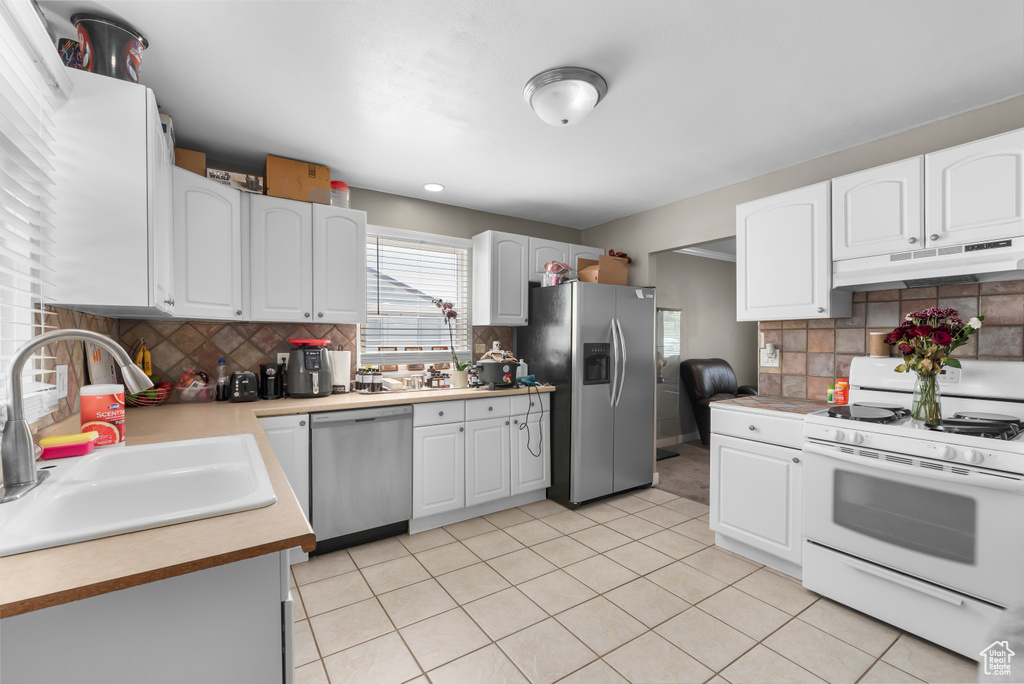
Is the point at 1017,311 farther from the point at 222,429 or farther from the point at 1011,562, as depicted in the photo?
the point at 222,429

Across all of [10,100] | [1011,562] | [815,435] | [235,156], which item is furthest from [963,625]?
[235,156]

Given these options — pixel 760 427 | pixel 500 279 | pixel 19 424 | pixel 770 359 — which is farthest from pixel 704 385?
pixel 19 424

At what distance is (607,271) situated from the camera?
12.4 feet

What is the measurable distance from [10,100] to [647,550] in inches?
128

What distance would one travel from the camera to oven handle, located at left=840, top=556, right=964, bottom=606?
1778 millimetres

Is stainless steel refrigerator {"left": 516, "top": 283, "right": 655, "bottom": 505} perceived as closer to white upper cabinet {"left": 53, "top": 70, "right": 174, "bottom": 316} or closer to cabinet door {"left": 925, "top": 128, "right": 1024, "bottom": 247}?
cabinet door {"left": 925, "top": 128, "right": 1024, "bottom": 247}

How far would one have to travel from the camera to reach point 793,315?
268cm

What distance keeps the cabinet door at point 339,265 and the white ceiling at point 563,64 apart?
38 cm

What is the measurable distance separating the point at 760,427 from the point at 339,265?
2799 millimetres

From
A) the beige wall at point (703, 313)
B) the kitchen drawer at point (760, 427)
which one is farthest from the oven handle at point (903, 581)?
the beige wall at point (703, 313)

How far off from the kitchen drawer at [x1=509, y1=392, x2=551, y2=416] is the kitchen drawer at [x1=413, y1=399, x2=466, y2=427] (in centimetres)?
43

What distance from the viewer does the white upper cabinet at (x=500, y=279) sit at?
3.70 m

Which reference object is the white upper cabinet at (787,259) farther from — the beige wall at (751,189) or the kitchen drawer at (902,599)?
the kitchen drawer at (902,599)

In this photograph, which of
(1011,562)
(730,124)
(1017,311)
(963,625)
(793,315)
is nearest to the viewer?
(1011,562)
